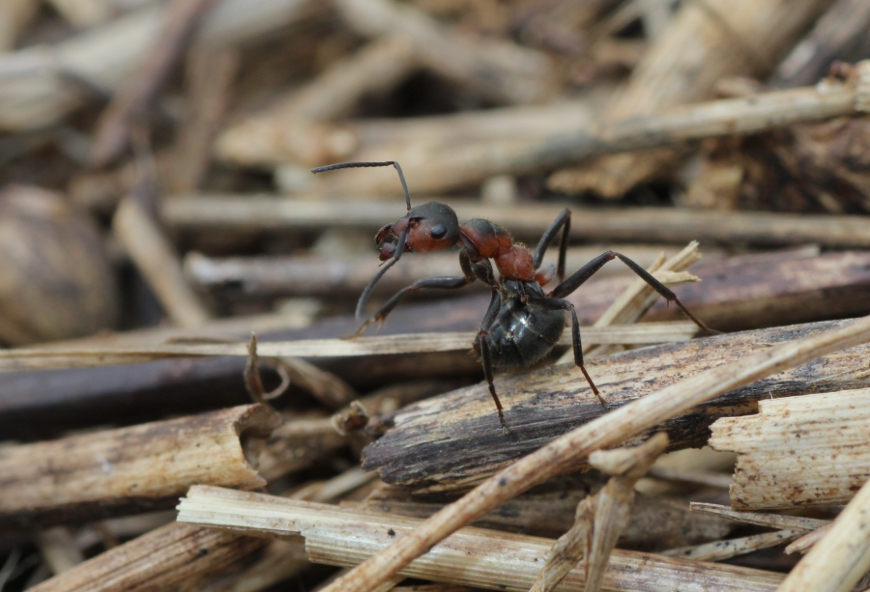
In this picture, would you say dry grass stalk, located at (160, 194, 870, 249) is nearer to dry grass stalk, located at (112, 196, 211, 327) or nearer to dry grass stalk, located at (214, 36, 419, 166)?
dry grass stalk, located at (112, 196, 211, 327)

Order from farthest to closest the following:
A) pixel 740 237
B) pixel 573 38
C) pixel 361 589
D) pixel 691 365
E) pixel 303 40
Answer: pixel 303 40 < pixel 573 38 < pixel 740 237 < pixel 691 365 < pixel 361 589

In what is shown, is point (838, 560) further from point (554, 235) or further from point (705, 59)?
point (705, 59)

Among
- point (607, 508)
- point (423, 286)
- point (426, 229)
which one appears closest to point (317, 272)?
point (423, 286)

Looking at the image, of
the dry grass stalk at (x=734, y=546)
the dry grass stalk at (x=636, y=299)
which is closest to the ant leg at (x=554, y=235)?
the dry grass stalk at (x=636, y=299)

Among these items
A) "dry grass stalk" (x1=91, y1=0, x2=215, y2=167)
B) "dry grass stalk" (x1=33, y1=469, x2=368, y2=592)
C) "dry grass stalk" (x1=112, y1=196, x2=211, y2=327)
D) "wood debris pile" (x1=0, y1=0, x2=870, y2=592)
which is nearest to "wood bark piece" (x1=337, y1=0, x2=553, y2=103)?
"wood debris pile" (x1=0, y1=0, x2=870, y2=592)

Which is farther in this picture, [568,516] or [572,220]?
[572,220]

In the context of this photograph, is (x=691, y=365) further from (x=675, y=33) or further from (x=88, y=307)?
(x=88, y=307)

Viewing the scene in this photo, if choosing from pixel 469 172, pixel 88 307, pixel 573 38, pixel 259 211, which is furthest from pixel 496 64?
pixel 88 307
